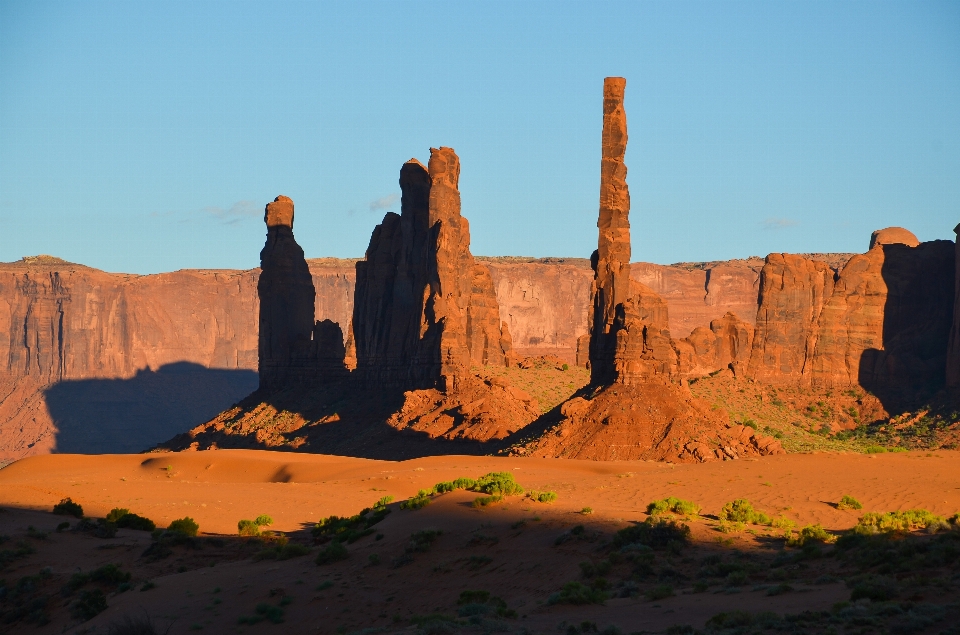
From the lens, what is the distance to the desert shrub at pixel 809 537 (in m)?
30.6

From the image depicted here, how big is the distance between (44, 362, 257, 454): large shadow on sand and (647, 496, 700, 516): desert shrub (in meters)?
110

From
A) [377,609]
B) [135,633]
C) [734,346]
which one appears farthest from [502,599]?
[734,346]

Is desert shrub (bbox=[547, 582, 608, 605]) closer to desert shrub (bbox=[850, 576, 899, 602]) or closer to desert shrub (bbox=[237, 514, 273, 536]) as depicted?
desert shrub (bbox=[850, 576, 899, 602])

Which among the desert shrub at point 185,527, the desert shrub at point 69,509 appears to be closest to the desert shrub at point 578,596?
the desert shrub at point 185,527

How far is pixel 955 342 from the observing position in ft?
261

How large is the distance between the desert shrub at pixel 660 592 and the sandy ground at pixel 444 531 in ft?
0.88

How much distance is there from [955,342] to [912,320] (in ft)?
16.9

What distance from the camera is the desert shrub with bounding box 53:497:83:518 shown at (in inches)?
1838

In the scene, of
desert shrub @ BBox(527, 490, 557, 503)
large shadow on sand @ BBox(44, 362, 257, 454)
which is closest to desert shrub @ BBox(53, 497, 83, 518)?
desert shrub @ BBox(527, 490, 557, 503)

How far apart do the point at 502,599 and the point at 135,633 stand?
6.89 meters

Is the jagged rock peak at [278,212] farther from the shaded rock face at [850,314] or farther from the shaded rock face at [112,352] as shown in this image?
the shaded rock face at [112,352]

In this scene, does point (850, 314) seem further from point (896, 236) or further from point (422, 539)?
point (422, 539)

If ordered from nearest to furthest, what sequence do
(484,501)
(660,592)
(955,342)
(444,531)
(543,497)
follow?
(660,592), (444,531), (484,501), (543,497), (955,342)

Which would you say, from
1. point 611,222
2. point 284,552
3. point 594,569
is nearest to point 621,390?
point 611,222
